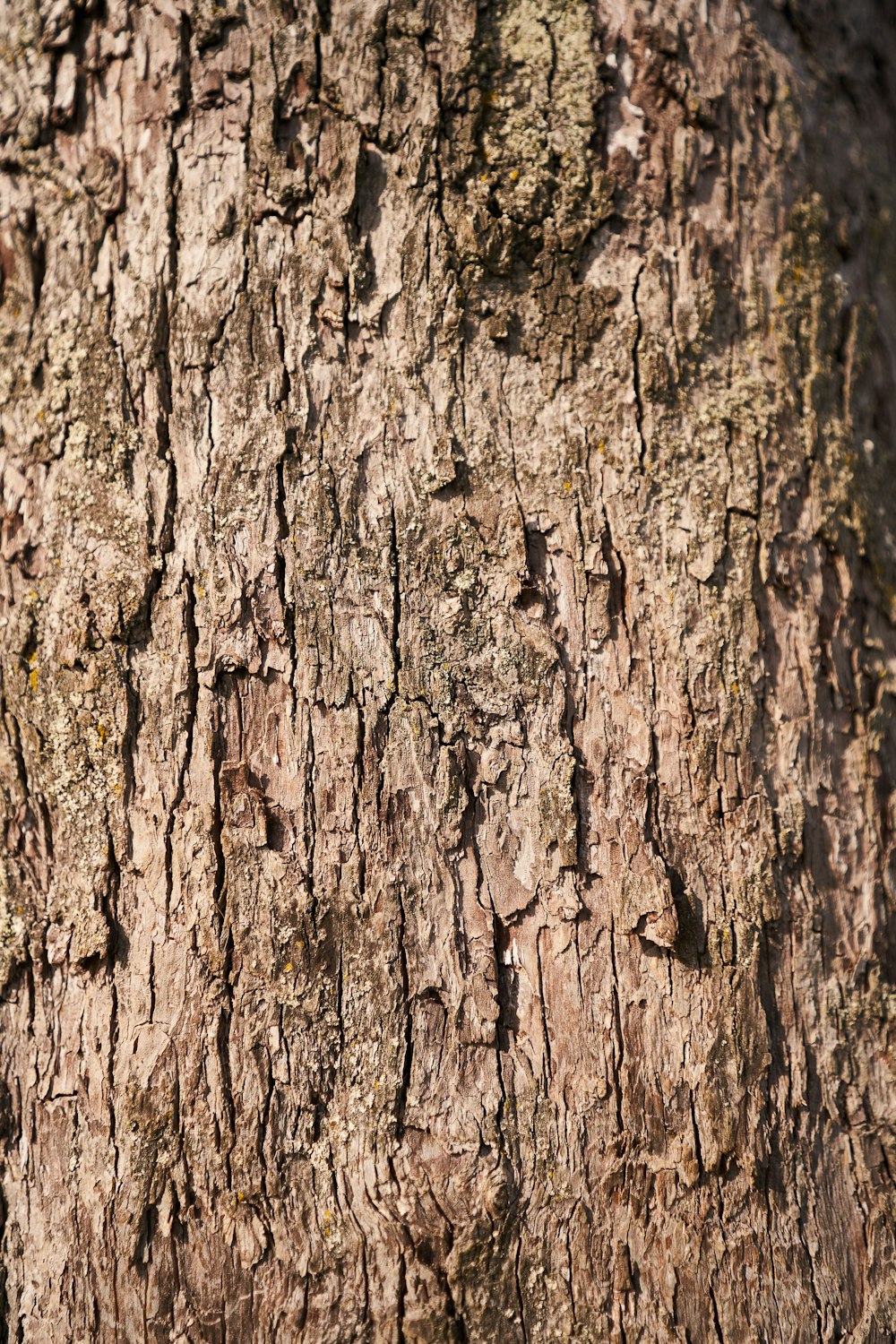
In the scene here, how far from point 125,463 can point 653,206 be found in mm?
1208

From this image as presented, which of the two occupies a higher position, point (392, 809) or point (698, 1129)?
point (392, 809)

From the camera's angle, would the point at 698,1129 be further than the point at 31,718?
No

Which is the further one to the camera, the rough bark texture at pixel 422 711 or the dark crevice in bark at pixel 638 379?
the dark crevice in bark at pixel 638 379

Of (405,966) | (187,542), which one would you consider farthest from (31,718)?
(405,966)

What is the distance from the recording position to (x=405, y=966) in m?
1.61

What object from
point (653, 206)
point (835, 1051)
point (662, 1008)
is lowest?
point (835, 1051)

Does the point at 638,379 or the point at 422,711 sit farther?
the point at 638,379

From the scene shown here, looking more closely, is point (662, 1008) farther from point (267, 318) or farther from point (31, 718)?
point (267, 318)

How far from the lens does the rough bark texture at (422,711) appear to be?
158 cm

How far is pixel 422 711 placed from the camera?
1649mm

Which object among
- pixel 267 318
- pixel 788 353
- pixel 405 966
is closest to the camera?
pixel 405 966

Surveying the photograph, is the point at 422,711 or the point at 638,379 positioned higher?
the point at 638,379

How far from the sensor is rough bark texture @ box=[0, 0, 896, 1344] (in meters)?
1.58

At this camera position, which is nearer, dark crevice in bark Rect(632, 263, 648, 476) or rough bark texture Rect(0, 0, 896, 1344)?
rough bark texture Rect(0, 0, 896, 1344)
